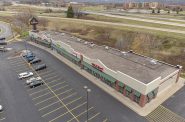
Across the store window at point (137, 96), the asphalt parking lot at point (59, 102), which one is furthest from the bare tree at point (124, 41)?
the store window at point (137, 96)

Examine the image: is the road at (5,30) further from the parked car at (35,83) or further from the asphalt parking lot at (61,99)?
the parked car at (35,83)

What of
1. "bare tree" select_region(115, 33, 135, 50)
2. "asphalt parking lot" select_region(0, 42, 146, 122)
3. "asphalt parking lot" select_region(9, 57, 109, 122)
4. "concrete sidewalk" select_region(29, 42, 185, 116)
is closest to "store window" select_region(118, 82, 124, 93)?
"concrete sidewalk" select_region(29, 42, 185, 116)

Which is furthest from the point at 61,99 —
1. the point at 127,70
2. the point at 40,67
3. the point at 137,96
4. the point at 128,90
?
the point at 40,67

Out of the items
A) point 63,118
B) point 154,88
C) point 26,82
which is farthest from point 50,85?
point 154,88

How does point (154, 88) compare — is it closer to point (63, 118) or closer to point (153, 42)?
point (63, 118)

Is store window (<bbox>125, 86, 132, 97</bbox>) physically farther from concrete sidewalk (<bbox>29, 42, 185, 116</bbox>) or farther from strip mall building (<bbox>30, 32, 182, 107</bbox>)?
concrete sidewalk (<bbox>29, 42, 185, 116</bbox>)
